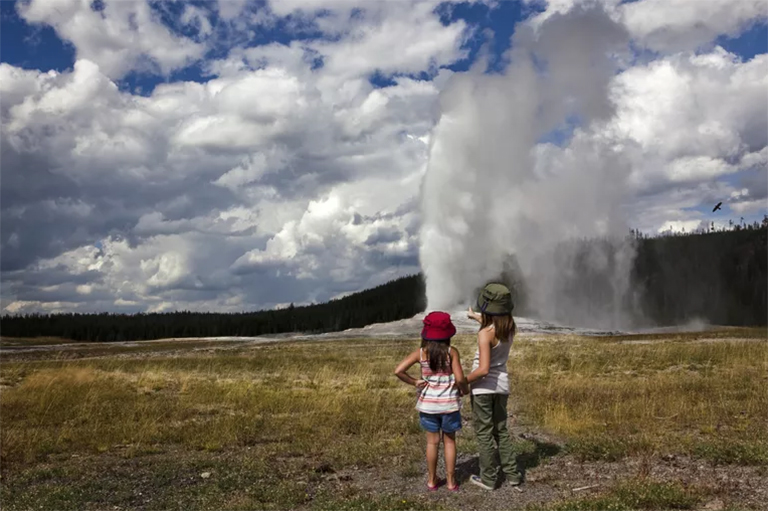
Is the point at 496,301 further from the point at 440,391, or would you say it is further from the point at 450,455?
the point at 450,455

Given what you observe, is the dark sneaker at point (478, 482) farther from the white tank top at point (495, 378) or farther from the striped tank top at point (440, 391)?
the white tank top at point (495, 378)

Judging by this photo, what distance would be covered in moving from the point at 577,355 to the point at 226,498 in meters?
24.4

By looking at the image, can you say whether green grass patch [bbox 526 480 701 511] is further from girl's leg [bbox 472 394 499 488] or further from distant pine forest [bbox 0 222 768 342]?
distant pine forest [bbox 0 222 768 342]

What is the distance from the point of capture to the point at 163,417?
1616cm

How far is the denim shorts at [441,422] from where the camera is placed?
828 cm

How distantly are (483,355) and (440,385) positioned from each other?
2.06 feet

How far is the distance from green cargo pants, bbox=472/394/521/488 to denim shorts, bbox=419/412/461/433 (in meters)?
0.29

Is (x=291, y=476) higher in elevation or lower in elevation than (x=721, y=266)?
lower

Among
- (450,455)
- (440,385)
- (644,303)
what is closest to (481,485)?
(450,455)

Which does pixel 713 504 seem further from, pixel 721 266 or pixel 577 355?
pixel 721 266

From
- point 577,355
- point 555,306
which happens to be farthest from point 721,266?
point 577,355

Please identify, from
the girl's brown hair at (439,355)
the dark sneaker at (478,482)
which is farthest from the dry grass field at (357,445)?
the girl's brown hair at (439,355)

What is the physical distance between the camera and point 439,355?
26.9 feet

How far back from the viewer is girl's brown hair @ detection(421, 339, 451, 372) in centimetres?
819
